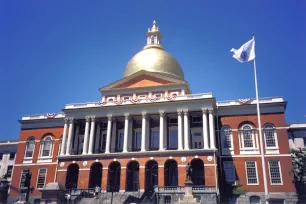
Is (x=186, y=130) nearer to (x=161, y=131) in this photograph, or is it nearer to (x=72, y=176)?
(x=161, y=131)

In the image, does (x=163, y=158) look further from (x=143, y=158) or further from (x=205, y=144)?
(x=205, y=144)

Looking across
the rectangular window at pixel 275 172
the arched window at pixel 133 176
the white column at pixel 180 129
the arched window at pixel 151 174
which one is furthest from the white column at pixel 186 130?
the rectangular window at pixel 275 172

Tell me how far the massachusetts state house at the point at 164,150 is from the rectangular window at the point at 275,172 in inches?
5.1

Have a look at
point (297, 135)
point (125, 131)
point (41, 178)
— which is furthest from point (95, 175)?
point (297, 135)

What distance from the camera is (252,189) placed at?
43.5 m

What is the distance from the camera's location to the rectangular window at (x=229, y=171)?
44.8 meters

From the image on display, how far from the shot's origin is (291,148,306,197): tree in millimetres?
44344

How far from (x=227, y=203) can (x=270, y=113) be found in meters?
14.9

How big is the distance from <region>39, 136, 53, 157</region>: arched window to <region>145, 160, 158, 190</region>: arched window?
18588mm

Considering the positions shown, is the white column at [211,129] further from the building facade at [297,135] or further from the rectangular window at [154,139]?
the building facade at [297,135]

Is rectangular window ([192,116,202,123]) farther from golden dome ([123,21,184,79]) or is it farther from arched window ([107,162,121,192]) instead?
arched window ([107,162,121,192])

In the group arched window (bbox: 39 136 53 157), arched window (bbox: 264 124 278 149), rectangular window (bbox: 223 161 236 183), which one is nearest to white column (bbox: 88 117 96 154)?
arched window (bbox: 39 136 53 157)

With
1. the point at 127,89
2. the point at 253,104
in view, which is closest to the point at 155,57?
the point at 127,89

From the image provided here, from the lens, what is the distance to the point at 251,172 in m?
44.8
